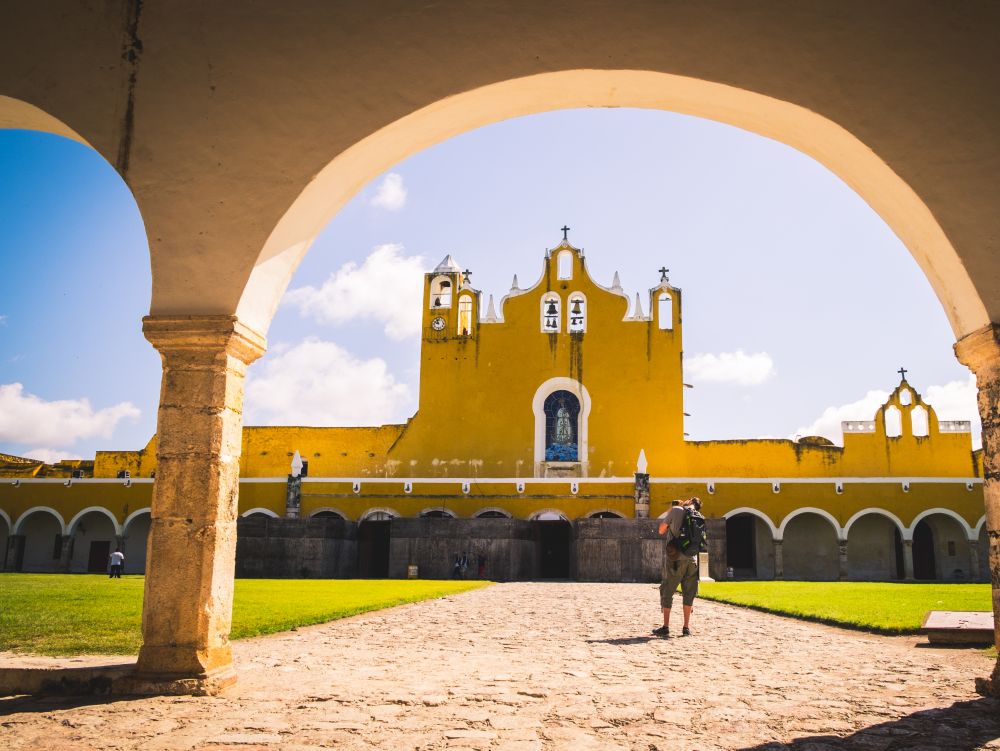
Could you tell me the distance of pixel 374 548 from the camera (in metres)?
25.5

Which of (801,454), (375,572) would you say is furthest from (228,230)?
(801,454)

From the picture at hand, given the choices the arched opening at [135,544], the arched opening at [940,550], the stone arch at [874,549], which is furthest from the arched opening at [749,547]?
the arched opening at [135,544]

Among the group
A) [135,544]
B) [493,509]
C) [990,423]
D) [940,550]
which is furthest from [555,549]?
[990,423]

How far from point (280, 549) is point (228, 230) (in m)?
18.2

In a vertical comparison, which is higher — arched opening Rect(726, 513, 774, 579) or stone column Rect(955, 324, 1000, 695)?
stone column Rect(955, 324, 1000, 695)

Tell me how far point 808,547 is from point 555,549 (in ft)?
25.8

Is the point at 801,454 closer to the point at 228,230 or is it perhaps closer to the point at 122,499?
the point at 122,499

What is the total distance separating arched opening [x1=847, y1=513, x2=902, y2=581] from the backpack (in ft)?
69.0

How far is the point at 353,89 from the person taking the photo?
4.68 metres

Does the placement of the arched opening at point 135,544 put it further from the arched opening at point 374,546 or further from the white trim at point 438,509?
the white trim at point 438,509

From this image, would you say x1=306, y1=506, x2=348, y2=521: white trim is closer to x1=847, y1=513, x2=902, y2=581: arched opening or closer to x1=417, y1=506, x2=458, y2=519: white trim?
x1=417, y1=506, x2=458, y2=519: white trim

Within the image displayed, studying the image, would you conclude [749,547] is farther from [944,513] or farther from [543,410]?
[543,410]

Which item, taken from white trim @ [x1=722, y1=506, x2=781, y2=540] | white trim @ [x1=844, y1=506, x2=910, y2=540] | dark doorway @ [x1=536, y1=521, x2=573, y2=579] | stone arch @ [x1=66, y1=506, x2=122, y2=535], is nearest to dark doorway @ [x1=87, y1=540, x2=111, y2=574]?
stone arch @ [x1=66, y1=506, x2=122, y2=535]

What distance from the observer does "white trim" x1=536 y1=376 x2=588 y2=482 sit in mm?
27234
